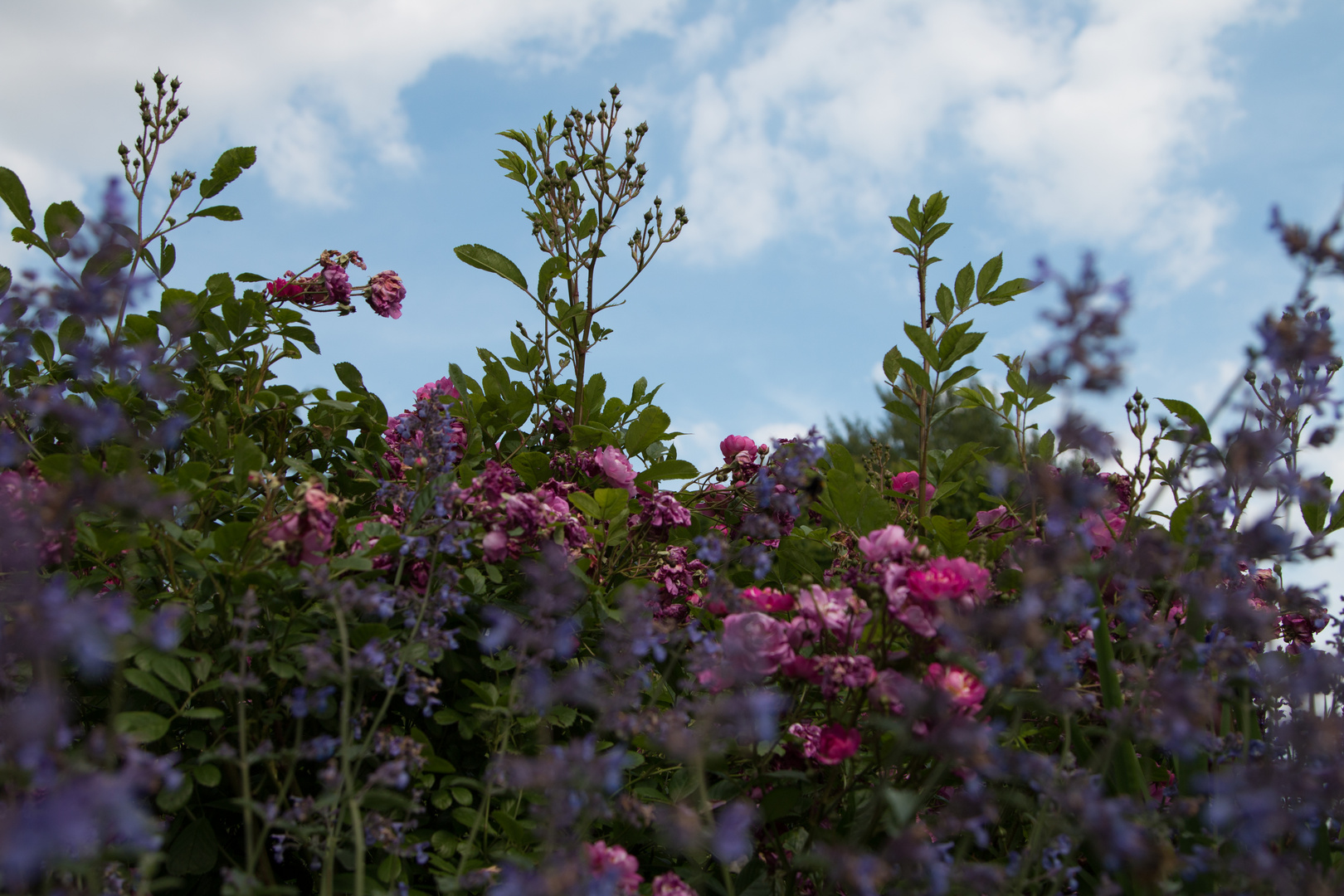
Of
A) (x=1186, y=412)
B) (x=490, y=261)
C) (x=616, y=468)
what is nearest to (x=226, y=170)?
(x=490, y=261)

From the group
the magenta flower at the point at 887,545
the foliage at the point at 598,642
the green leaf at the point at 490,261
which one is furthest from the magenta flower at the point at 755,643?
the green leaf at the point at 490,261

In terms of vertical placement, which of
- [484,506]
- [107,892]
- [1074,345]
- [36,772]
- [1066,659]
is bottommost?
[107,892]

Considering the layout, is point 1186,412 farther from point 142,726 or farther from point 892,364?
point 142,726

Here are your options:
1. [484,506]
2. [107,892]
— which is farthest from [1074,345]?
[107,892]

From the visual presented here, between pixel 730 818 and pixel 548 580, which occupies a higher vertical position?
pixel 548 580

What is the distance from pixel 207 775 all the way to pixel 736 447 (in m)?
1.68

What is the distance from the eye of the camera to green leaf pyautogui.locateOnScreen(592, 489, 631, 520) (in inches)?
89.1

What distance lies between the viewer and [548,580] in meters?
1.61

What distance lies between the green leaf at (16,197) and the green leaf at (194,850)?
62.4 inches

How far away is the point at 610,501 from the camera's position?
2.27 meters

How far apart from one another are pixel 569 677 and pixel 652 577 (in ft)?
3.20

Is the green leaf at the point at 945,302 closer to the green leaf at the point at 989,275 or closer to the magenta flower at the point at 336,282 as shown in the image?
the green leaf at the point at 989,275

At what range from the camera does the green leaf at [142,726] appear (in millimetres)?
1592

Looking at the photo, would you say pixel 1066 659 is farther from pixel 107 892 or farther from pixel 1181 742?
pixel 107 892
